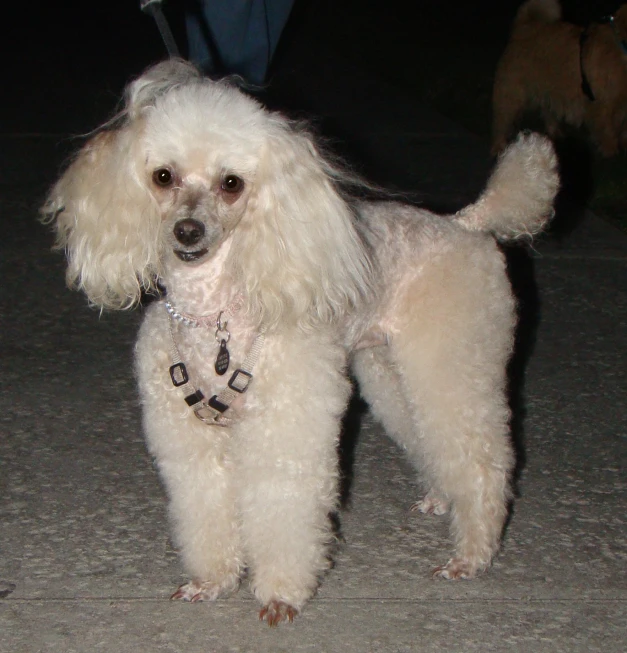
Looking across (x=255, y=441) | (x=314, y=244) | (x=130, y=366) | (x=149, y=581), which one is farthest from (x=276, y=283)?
(x=130, y=366)

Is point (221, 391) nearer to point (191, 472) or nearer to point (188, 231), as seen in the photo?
point (191, 472)

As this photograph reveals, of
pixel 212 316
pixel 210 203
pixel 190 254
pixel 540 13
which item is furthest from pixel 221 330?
pixel 540 13

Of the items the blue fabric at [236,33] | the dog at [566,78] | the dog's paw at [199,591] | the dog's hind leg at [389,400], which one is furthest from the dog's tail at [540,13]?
the dog's paw at [199,591]

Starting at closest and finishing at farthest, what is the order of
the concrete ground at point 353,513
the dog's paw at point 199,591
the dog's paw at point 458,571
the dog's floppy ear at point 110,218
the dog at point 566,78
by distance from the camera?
the dog's floppy ear at point 110,218 < the concrete ground at point 353,513 < the dog's paw at point 199,591 < the dog's paw at point 458,571 < the dog at point 566,78

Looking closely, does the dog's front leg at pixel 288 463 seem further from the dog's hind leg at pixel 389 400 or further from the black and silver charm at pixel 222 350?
the dog's hind leg at pixel 389 400

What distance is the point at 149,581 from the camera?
12.0 feet

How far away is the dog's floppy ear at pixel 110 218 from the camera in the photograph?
3.31m

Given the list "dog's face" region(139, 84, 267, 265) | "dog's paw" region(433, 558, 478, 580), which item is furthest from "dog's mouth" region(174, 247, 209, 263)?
"dog's paw" region(433, 558, 478, 580)

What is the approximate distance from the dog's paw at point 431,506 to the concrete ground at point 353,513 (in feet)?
0.14

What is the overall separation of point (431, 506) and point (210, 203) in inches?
67.7

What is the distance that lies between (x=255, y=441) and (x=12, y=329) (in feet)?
9.95

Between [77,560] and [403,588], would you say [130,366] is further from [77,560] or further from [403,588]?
[403,588]

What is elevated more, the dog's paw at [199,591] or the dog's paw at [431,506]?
the dog's paw at [199,591]

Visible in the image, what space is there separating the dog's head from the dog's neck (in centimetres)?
3
